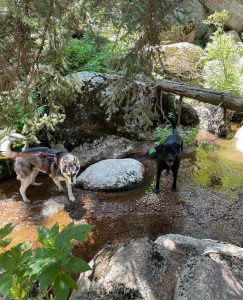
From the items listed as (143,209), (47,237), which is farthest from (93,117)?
(47,237)

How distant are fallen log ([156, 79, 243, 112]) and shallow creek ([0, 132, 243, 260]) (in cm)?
168

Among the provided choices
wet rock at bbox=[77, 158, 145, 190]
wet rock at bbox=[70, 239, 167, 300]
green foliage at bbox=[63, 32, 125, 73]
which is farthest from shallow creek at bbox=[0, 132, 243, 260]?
green foliage at bbox=[63, 32, 125, 73]

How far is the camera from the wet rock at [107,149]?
8.36 m

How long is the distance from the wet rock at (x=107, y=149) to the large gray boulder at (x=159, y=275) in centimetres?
457

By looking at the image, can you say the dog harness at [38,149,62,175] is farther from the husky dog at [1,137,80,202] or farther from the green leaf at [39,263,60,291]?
the green leaf at [39,263,60,291]

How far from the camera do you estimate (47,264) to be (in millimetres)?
2314

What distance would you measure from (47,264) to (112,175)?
15.2 ft

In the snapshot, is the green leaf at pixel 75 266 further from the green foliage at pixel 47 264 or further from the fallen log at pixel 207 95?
the fallen log at pixel 207 95

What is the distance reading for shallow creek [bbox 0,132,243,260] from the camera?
5469 mm

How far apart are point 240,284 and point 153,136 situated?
20.3 feet

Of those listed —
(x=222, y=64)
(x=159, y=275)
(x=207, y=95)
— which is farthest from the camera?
(x=222, y=64)

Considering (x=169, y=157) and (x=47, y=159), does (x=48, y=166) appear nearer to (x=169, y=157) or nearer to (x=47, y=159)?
(x=47, y=159)

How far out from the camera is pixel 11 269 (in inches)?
101

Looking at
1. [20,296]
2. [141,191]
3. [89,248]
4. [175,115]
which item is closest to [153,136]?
[175,115]
